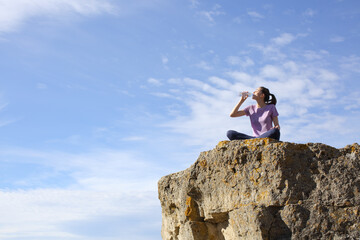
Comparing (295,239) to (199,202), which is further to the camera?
(199,202)

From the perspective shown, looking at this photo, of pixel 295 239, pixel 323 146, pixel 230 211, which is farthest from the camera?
pixel 230 211

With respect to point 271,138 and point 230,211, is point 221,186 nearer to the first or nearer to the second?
point 230,211

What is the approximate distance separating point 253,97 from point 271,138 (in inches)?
52.4

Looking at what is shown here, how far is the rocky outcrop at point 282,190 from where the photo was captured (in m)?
6.69

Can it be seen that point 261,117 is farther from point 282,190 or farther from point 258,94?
point 282,190

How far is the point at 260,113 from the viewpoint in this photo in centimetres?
872

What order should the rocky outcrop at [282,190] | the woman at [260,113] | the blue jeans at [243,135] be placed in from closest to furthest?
the rocky outcrop at [282,190], the blue jeans at [243,135], the woman at [260,113]

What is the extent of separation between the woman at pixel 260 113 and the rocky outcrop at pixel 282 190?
988mm

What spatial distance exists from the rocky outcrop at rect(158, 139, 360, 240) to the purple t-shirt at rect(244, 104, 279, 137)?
1.07 meters

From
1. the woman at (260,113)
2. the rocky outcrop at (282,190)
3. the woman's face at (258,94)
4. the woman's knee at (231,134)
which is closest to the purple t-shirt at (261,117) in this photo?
the woman at (260,113)

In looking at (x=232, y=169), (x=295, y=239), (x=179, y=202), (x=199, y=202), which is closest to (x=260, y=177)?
(x=232, y=169)

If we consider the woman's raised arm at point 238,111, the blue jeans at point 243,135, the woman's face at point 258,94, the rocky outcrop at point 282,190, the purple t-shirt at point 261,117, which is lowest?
the rocky outcrop at point 282,190

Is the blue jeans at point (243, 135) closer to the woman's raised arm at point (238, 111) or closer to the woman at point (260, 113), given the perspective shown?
the woman at point (260, 113)

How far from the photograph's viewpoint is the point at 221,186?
7.77 m
